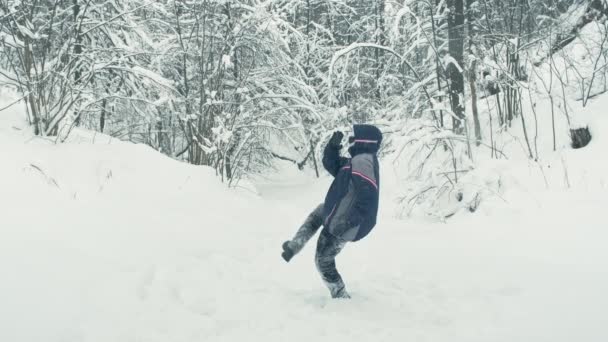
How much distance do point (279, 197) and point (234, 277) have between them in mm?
9086

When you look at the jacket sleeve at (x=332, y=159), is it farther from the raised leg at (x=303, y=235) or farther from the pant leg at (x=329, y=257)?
the pant leg at (x=329, y=257)

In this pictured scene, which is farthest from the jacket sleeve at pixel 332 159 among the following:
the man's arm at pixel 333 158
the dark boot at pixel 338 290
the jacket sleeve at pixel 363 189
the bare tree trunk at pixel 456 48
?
the bare tree trunk at pixel 456 48

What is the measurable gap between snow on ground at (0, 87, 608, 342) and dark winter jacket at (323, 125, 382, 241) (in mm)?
654

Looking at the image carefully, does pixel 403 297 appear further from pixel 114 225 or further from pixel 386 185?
pixel 386 185

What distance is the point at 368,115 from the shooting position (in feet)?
54.0

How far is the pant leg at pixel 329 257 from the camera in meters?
4.00

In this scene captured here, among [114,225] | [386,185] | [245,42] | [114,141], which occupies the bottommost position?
[386,185]

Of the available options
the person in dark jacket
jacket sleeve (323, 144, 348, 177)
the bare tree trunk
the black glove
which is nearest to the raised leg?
the person in dark jacket

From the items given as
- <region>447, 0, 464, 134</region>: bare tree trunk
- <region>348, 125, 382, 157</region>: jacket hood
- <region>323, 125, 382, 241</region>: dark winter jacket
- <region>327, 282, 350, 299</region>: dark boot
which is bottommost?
<region>327, 282, 350, 299</region>: dark boot

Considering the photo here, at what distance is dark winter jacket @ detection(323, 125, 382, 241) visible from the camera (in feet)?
12.7

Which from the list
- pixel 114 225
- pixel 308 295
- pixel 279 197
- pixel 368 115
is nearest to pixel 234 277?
pixel 308 295

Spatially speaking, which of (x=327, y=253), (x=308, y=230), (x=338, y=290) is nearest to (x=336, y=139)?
(x=308, y=230)

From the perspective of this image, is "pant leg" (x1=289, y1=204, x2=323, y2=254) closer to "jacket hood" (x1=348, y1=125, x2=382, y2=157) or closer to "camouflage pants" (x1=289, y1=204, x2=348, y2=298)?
"camouflage pants" (x1=289, y1=204, x2=348, y2=298)

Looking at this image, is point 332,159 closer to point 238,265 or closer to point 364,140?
point 364,140
